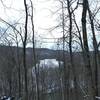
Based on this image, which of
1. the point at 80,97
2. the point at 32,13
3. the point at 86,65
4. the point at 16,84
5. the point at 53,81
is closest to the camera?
the point at 86,65

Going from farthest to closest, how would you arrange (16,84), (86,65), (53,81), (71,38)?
(53,81), (16,84), (71,38), (86,65)

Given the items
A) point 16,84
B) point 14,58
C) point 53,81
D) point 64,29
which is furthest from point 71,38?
point 53,81

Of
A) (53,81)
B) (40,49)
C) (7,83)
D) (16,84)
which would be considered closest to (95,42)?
(40,49)

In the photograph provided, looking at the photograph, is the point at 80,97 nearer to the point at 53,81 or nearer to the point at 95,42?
the point at 95,42

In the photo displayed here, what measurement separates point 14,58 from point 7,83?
12.1 m

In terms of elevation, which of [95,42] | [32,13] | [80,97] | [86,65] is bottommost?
[80,97]

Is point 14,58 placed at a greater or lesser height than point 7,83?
greater

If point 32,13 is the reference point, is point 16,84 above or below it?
below

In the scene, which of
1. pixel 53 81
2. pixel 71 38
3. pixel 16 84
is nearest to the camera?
pixel 71 38

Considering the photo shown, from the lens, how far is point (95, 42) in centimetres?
3050

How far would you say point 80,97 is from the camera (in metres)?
43.3

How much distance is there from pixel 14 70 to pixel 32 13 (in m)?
22.4

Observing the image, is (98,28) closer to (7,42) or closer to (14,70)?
(7,42)

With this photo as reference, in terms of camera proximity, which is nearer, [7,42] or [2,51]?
[7,42]
